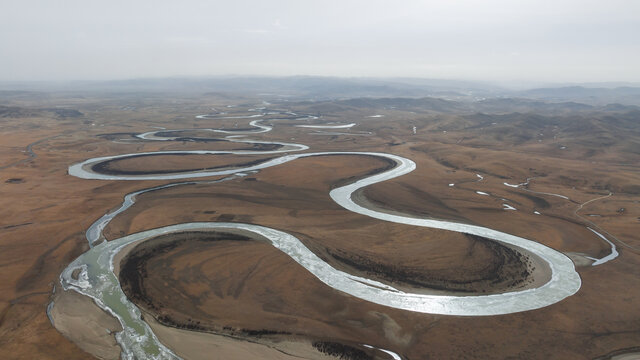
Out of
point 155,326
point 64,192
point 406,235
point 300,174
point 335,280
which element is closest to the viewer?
point 155,326

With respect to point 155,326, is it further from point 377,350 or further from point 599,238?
point 599,238

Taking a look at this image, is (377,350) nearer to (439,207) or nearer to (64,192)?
(439,207)

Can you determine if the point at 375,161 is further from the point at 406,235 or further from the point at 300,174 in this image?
the point at 406,235

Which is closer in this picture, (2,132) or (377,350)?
(377,350)

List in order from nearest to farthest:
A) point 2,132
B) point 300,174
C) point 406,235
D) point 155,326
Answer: point 155,326, point 406,235, point 300,174, point 2,132

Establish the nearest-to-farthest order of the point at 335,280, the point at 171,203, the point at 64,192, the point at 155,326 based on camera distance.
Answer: the point at 155,326, the point at 335,280, the point at 171,203, the point at 64,192

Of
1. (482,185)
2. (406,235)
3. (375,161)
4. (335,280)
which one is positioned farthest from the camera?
(375,161)

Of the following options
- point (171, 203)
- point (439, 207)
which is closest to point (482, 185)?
point (439, 207)

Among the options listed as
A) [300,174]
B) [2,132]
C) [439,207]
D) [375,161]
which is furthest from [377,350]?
[2,132]

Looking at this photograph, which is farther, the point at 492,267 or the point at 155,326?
the point at 492,267
